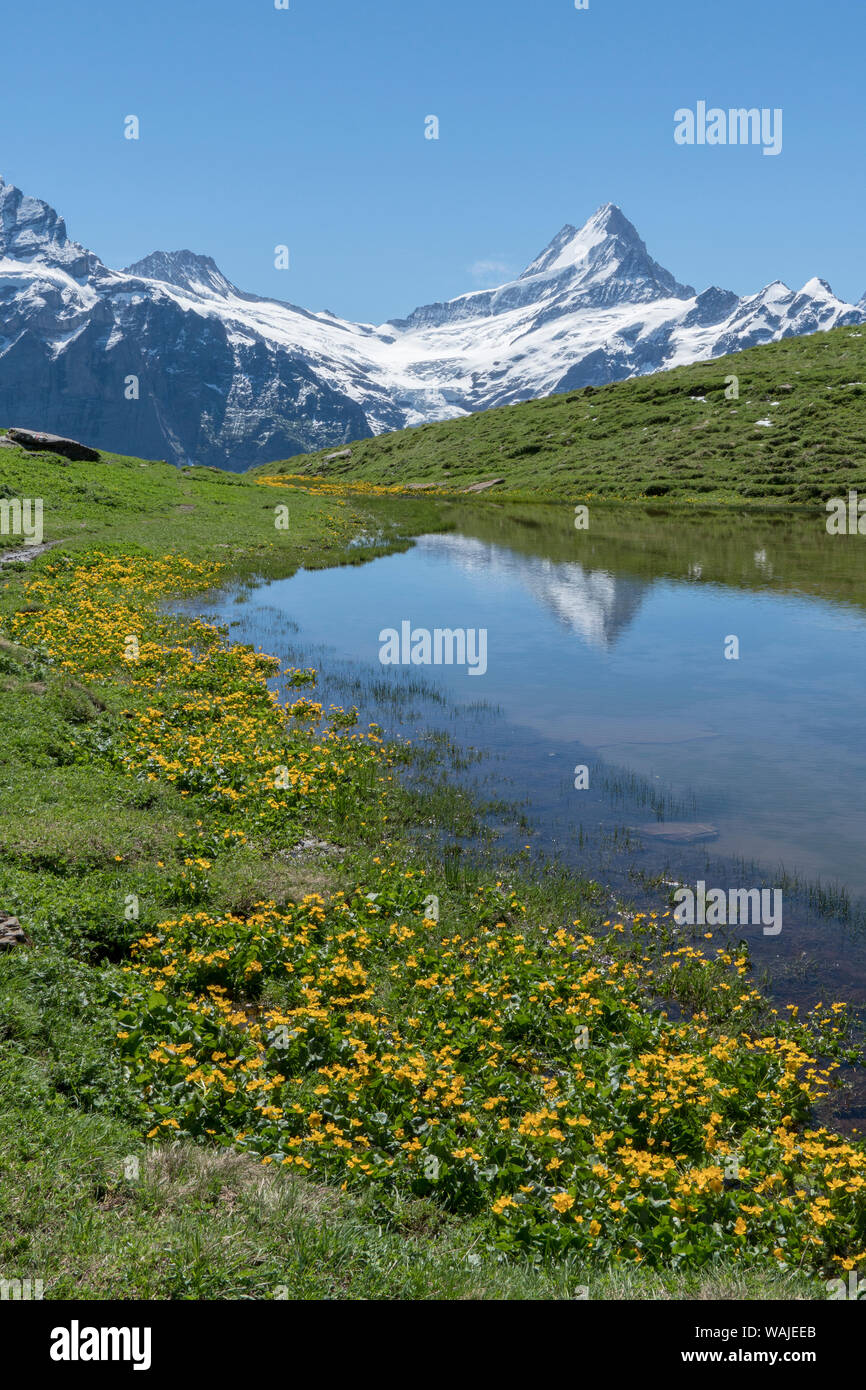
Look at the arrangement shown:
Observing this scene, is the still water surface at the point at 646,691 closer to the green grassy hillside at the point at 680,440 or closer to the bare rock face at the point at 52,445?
the bare rock face at the point at 52,445

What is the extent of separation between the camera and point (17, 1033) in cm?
863

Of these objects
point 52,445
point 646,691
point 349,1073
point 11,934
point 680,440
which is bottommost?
point 349,1073

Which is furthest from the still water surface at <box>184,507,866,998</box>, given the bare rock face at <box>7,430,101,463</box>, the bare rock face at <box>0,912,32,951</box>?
the bare rock face at <box>7,430,101,463</box>

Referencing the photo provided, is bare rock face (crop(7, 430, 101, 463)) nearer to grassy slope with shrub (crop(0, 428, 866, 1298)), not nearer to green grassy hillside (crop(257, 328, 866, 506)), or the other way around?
green grassy hillside (crop(257, 328, 866, 506))

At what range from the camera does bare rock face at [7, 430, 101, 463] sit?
72.4 meters

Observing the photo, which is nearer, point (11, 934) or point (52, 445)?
point (11, 934)

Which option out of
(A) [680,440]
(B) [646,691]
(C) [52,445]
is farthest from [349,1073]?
(A) [680,440]

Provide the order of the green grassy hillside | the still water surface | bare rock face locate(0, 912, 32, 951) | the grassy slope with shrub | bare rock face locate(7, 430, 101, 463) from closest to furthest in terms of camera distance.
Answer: the grassy slope with shrub < bare rock face locate(0, 912, 32, 951) < the still water surface < bare rock face locate(7, 430, 101, 463) < the green grassy hillside

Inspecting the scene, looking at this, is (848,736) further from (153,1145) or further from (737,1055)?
(153,1145)

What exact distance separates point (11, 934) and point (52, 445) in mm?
74016

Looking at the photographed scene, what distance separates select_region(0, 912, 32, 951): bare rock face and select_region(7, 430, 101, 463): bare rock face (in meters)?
70.2

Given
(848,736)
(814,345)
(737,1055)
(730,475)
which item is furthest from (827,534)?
(814,345)

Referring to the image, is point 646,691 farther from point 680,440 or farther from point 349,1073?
point 680,440

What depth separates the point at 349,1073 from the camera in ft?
30.5
